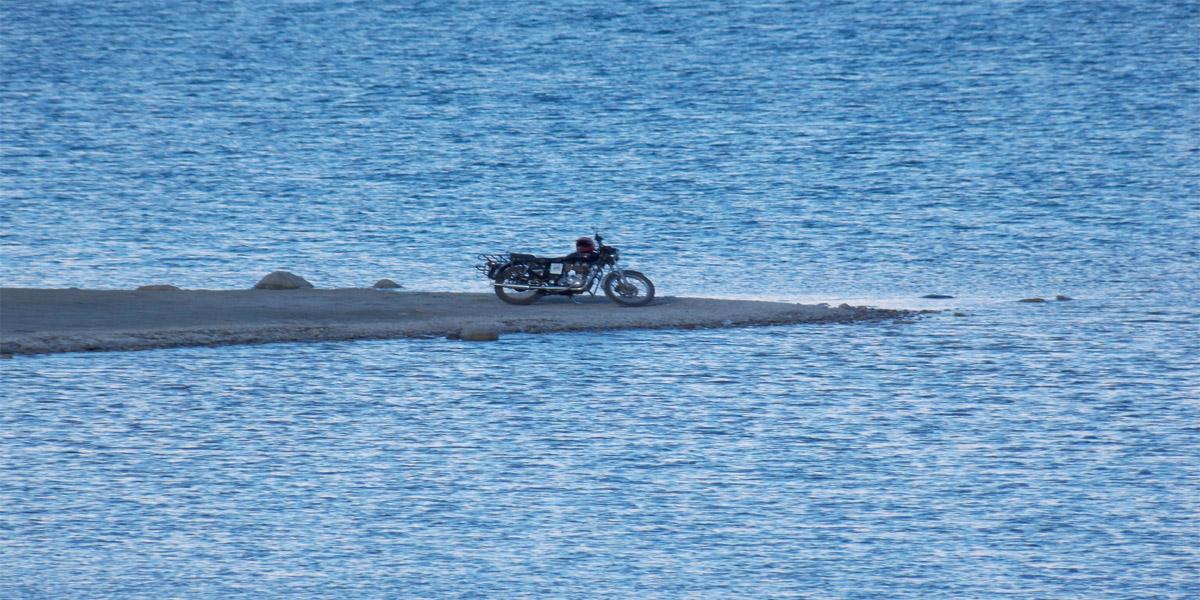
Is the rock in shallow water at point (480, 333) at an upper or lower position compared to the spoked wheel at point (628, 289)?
lower

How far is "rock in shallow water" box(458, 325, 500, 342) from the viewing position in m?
30.2

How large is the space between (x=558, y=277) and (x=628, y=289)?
1280mm

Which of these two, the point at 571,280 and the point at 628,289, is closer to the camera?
the point at 571,280

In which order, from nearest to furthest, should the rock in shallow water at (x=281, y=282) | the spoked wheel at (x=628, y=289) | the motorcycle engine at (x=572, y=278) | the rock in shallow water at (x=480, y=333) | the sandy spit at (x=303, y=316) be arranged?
the sandy spit at (x=303, y=316) → the rock in shallow water at (x=480, y=333) → the motorcycle engine at (x=572, y=278) → the spoked wheel at (x=628, y=289) → the rock in shallow water at (x=281, y=282)

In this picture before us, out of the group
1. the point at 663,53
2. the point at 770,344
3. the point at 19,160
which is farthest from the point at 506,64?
the point at 770,344

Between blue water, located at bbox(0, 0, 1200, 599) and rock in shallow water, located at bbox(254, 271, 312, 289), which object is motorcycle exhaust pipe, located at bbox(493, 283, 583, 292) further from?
rock in shallow water, located at bbox(254, 271, 312, 289)

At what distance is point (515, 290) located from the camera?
1302 inches

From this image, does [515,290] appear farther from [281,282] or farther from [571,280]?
[281,282]

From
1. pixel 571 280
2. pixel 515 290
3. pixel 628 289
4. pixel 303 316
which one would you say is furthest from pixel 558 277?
A: pixel 303 316

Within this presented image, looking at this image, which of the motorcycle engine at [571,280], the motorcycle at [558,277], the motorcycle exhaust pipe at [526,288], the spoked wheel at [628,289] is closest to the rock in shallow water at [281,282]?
the motorcycle at [558,277]

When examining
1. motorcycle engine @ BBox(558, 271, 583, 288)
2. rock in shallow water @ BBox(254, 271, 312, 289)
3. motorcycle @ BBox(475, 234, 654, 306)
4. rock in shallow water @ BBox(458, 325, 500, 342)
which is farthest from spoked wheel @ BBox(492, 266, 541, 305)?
rock in shallow water @ BBox(254, 271, 312, 289)

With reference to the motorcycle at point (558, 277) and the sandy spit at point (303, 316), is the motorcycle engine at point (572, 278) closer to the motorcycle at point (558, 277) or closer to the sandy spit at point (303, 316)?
the motorcycle at point (558, 277)

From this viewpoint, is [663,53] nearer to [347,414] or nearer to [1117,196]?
[1117,196]

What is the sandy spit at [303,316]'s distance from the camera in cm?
2833
